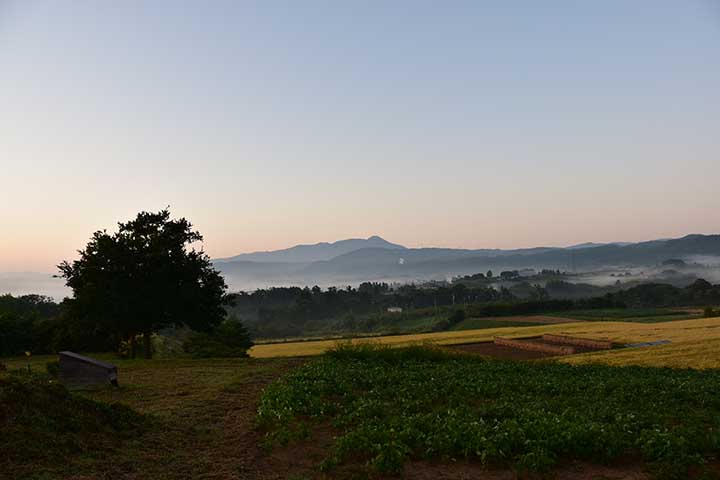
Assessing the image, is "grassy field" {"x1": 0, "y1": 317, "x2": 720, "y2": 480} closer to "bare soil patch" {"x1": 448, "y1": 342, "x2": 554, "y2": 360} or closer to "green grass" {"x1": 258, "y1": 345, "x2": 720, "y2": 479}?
"green grass" {"x1": 258, "y1": 345, "x2": 720, "y2": 479}

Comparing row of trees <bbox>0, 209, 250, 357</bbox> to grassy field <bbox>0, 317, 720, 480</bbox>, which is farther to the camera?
row of trees <bbox>0, 209, 250, 357</bbox>

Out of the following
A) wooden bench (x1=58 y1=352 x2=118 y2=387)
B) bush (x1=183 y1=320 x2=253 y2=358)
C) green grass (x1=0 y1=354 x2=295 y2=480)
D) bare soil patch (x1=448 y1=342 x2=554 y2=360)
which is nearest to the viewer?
green grass (x1=0 y1=354 x2=295 y2=480)

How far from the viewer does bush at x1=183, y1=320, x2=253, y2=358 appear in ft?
172

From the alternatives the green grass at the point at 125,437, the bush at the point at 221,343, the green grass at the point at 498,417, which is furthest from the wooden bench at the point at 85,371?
the bush at the point at 221,343

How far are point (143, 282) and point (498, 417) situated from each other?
32.9 meters

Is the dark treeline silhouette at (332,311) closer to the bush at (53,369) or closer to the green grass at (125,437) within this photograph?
the bush at (53,369)

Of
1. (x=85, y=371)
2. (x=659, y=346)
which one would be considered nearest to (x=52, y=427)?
(x=85, y=371)

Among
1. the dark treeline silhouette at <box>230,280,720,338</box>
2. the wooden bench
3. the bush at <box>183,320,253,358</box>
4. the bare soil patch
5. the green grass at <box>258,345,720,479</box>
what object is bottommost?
the dark treeline silhouette at <box>230,280,720,338</box>

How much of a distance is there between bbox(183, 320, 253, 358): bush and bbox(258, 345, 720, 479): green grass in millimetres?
31890

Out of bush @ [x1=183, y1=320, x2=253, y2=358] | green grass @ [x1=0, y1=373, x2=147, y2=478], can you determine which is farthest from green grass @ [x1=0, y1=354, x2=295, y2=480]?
bush @ [x1=183, y1=320, x2=253, y2=358]

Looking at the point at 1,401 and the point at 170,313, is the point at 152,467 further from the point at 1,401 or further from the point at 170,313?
the point at 170,313

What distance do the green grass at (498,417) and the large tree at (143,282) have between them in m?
21.2

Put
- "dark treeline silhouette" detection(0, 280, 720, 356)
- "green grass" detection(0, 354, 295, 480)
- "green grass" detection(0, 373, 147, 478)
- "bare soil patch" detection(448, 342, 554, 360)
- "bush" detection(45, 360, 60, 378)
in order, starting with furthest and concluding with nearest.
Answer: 1. "bare soil patch" detection(448, 342, 554, 360)
2. "dark treeline silhouette" detection(0, 280, 720, 356)
3. "bush" detection(45, 360, 60, 378)
4. "green grass" detection(0, 373, 147, 478)
5. "green grass" detection(0, 354, 295, 480)

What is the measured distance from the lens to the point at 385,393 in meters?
17.9
